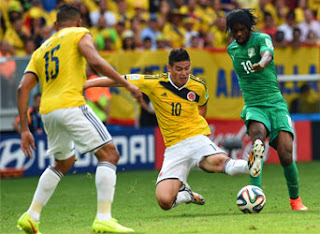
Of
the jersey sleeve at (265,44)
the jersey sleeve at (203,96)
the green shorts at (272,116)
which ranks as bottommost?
the green shorts at (272,116)

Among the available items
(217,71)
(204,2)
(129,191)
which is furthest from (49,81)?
(204,2)

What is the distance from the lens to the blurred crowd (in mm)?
16781

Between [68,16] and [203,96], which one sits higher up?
[68,16]

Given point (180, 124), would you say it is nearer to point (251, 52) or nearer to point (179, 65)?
point (179, 65)

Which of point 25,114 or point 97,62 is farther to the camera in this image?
point 25,114

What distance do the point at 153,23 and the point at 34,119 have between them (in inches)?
170

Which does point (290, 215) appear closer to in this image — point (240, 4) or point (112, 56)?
point (112, 56)

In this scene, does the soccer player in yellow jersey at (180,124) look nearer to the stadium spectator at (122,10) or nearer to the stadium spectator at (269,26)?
the stadium spectator at (122,10)

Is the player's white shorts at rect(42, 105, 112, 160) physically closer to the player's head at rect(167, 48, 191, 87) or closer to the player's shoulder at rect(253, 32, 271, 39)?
the player's head at rect(167, 48, 191, 87)

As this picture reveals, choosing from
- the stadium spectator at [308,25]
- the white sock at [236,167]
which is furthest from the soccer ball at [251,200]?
the stadium spectator at [308,25]

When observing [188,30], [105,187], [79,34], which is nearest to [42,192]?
[105,187]

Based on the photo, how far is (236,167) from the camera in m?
8.29

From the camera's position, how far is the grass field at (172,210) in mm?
7395

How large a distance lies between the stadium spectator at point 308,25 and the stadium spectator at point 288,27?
0.27 m
